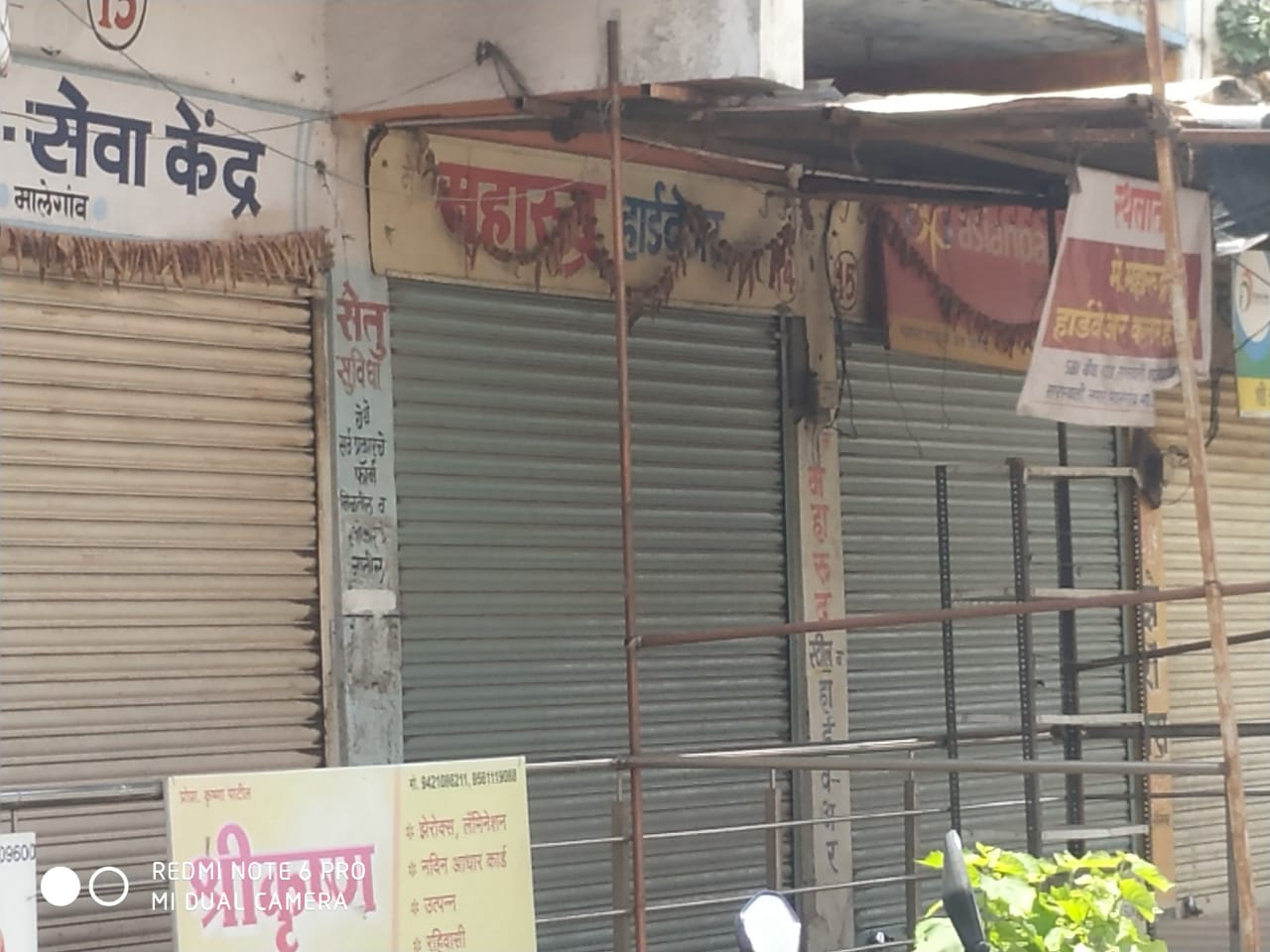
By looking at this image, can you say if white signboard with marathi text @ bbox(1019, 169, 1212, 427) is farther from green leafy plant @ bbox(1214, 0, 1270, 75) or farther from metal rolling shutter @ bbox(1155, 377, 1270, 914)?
metal rolling shutter @ bbox(1155, 377, 1270, 914)

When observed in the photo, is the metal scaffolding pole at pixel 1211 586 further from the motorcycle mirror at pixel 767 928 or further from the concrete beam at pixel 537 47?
the motorcycle mirror at pixel 767 928

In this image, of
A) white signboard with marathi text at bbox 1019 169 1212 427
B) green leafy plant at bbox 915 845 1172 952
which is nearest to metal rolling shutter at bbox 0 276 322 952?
white signboard with marathi text at bbox 1019 169 1212 427

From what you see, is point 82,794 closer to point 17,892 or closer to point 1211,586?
point 17,892

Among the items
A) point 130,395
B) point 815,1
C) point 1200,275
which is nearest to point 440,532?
point 130,395

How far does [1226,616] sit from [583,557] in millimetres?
5306

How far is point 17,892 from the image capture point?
4.82 meters

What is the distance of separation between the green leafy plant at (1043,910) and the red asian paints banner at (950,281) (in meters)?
4.56

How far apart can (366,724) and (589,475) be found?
1.54m

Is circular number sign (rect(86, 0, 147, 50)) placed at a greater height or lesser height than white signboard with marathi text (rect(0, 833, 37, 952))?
greater

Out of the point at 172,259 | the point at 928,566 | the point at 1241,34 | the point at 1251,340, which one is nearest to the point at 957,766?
the point at 172,259

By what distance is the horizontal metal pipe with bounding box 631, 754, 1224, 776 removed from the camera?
537cm

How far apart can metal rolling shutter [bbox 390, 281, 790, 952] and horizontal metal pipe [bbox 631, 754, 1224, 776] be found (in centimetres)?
151

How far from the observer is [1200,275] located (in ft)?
25.8

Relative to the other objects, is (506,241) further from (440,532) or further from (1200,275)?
(1200,275)
